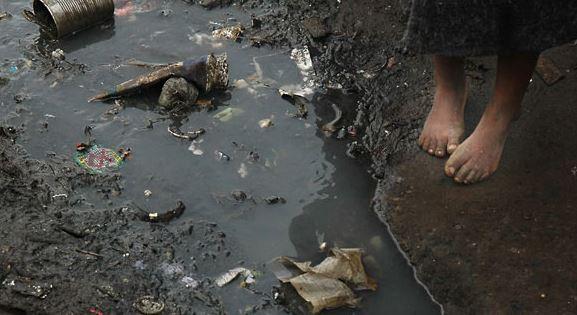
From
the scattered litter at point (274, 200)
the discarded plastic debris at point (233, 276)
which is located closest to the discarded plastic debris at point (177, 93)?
the scattered litter at point (274, 200)

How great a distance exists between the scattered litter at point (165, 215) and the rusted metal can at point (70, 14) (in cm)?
164

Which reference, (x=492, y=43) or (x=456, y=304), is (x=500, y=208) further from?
(x=492, y=43)

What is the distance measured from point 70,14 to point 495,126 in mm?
2609

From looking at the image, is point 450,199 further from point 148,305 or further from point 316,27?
point 316,27

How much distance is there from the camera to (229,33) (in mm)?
3830

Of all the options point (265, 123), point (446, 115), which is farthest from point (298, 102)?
point (446, 115)

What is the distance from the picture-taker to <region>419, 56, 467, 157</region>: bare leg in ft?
9.23

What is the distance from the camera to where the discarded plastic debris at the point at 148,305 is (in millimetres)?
2336

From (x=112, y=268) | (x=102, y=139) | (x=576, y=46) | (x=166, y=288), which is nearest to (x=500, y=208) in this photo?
(x=576, y=46)

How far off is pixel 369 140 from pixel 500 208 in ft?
2.49

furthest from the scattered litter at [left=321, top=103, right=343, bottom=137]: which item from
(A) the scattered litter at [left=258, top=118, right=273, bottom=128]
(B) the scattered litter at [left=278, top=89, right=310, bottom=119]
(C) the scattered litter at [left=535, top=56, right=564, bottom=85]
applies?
(C) the scattered litter at [left=535, top=56, right=564, bottom=85]

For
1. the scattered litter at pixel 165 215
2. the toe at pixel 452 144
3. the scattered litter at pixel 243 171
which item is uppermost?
the toe at pixel 452 144

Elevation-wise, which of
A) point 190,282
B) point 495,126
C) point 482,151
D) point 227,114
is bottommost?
point 190,282

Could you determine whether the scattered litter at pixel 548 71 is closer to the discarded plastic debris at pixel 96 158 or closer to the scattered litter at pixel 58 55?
the discarded plastic debris at pixel 96 158
